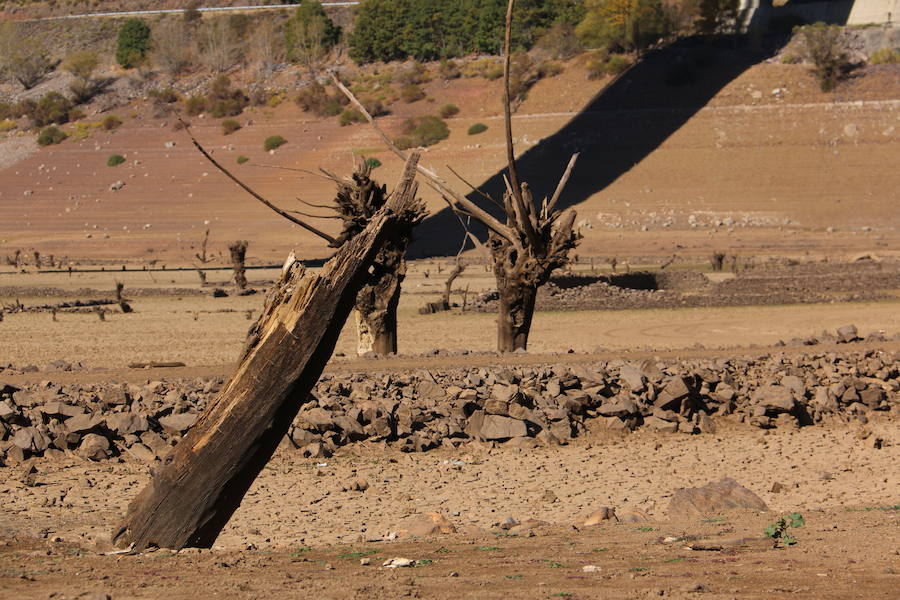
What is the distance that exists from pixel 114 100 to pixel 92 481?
84.3m

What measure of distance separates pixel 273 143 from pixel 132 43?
40333 mm

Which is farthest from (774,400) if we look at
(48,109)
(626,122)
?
(48,109)

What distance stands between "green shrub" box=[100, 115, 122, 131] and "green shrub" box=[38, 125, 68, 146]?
2.71 metres

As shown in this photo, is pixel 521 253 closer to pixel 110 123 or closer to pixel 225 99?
pixel 110 123

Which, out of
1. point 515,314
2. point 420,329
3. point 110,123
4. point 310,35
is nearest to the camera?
point 515,314

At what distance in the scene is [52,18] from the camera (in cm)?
12538

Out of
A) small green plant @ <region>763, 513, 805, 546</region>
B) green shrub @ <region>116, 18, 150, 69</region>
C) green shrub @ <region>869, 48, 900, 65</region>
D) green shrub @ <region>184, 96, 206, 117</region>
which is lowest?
green shrub @ <region>184, 96, 206, 117</region>

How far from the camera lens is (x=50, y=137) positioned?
80438mm

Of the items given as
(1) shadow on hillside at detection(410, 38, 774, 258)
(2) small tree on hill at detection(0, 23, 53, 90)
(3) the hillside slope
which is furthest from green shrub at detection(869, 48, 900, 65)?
(2) small tree on hill at detection(0, 23, 53, 90)

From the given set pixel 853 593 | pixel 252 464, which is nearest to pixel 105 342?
pixel 252 464

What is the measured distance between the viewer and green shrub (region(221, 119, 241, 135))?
79.1 m

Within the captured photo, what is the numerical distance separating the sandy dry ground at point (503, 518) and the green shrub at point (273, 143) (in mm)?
61686

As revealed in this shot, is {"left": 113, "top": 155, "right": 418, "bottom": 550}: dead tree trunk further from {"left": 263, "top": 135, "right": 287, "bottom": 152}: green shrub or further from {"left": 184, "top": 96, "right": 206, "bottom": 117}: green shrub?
{"left": 184, "top": 96, "right": 206, "bottom": 117}: green shrub

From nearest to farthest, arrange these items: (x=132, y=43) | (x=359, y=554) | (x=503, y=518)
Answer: (x=359, y=554) < (x=503, y=518) < (x=132, y=43)
